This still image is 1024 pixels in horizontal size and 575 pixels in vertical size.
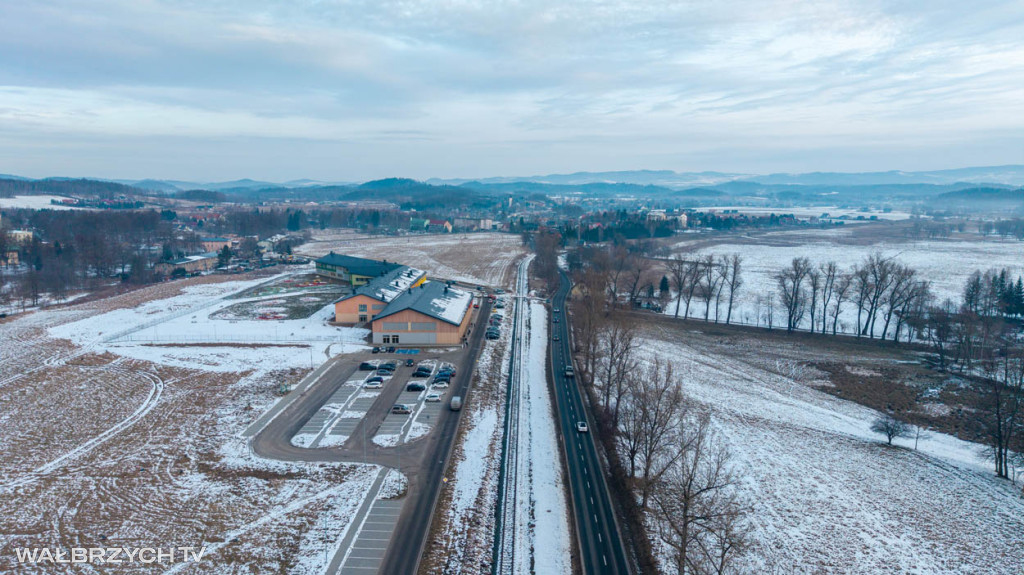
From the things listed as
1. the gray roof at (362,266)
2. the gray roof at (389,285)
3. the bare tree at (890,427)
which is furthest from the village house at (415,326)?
the bare tree at (890,427)

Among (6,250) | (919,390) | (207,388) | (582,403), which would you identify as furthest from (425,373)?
(6,250)

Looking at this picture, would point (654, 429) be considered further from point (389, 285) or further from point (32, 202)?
point (32, 202)

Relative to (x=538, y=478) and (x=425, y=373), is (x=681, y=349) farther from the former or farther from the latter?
(x=538, y=478)

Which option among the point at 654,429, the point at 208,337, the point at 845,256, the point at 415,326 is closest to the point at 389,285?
the point at 415,326

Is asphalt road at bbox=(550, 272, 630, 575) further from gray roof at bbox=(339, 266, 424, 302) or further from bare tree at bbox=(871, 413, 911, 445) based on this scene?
gray roof at bbox=(339, 266, 424, 302)

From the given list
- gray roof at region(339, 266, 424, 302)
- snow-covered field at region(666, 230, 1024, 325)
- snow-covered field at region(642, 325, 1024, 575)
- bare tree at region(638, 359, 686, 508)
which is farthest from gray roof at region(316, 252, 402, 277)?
bare tree at region(638, 359, 686, 508)

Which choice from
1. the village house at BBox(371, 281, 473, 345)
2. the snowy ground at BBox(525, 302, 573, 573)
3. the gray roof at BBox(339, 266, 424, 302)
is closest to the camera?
the snowy ground at BBox(525, 302, 573, 573)

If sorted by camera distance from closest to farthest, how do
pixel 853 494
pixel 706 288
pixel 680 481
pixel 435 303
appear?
pixel 680 481 < pixel 853 494 < pixel 435 303 < pixel 706 288
